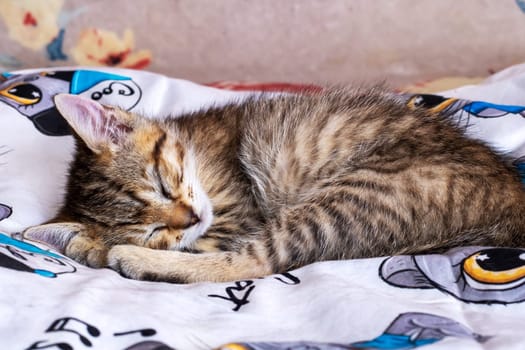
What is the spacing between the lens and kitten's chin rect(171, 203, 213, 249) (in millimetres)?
1413

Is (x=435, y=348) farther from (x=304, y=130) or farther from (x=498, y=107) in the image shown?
(x=498, y=107)

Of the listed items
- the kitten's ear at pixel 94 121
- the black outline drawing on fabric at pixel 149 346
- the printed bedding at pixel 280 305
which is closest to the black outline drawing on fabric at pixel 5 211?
the printed bedding at pixel 280 305

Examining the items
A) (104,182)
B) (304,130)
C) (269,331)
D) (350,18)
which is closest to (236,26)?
(350,18)

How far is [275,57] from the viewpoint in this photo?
2.51 meters

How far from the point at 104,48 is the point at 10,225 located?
120 cm

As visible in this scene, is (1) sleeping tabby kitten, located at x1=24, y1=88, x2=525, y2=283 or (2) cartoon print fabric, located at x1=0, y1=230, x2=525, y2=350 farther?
(1) sleeping tabby kitten, located at x1=24, y1=88, x2=525, y2=283

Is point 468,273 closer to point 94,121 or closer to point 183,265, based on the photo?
point 183,265

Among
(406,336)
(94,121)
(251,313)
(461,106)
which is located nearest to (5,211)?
(94,121)

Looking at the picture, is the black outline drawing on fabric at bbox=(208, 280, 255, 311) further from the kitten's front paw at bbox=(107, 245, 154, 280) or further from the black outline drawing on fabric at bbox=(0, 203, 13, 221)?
the black outline drawing on fabric at bbox=(0, 203, 13, 221)

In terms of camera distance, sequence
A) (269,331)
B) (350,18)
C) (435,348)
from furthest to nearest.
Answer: (350,18) < (269,331) < (435,348)

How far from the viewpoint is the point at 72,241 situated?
54.6 inches

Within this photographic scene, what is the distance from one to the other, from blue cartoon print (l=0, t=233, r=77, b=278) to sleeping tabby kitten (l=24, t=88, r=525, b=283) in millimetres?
76

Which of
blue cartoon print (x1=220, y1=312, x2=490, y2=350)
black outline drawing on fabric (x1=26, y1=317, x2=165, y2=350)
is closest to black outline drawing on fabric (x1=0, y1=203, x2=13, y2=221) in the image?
black outline drawing on fabric (x1=26, y1=317, x2=165, y2=350)

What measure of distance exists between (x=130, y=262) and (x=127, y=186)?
0.18m
